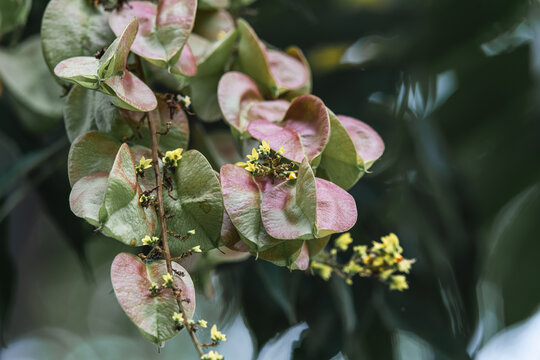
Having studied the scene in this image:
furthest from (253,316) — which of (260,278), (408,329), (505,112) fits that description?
(505,112)

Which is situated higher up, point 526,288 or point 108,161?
point 108,161

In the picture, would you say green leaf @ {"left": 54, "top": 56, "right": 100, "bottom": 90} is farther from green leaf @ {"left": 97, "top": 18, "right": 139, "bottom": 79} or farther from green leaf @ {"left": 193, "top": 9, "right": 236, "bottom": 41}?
green leaf @ {"left": 193, "top": 9, "right": 236, "bottom": 41}

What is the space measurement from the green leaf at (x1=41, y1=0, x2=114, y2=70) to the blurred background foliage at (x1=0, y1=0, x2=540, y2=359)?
13 centimetres

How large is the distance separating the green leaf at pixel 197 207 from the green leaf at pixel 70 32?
0.15 meters

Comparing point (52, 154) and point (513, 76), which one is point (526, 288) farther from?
point (52, 154)

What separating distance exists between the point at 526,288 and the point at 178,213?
826 millimetres

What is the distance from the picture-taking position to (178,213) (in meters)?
0.42

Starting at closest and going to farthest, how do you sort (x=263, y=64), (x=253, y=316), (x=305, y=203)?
(x=305, y=203) < (x=263, y=64) < (x=253, y=316)

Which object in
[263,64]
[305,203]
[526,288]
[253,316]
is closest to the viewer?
[305,203]

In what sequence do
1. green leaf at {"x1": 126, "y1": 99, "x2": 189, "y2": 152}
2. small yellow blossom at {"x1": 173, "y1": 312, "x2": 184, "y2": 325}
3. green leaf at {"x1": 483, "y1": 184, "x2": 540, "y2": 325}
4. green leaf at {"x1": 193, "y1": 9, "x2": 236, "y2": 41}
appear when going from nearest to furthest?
1. small yellow blossom at {"x1": 173, "y1": 312, "x2": 184, "y2": 325}
2. green leaf at {"x1": 126, "y1": 99, "x2": 189, "y2": 152}
3. green leaf at {"x1": 193, "y1": 9, "x2": 236, "y2": 41}
4. green leaf at {"x1": 483, "y1": 184, "x2": 540, "y2": 325}

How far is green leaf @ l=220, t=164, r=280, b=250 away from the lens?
1.33 feet

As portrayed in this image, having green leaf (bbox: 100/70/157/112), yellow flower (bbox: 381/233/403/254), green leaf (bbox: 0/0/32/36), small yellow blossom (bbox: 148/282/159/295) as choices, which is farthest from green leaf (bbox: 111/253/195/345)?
green leaf (bbox: 0/0/32/36)

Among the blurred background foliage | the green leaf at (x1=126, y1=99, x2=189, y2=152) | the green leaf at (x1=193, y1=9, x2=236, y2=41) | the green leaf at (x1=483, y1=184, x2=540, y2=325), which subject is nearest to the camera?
the green leaf at (x1=126, y1=99, x2=189, y2=152)

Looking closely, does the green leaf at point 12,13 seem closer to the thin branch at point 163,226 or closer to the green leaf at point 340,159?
the thin branch at point 163,226
